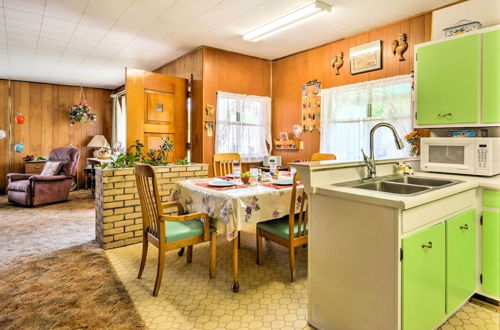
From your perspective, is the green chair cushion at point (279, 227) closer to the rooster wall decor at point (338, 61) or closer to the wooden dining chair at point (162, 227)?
the wooden dining chair at point (162, 227)

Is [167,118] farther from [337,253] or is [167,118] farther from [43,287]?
[337,253]

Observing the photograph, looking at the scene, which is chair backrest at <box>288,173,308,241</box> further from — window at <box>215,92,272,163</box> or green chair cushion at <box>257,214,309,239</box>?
window at <box>215,92,272,163</box>

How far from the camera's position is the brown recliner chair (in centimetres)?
520

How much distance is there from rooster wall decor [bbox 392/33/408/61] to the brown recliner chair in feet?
18.4

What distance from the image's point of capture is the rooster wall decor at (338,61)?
3.99 m

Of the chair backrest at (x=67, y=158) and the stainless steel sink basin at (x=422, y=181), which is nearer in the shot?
the stainless steel sink basin at (x=422, y=181)

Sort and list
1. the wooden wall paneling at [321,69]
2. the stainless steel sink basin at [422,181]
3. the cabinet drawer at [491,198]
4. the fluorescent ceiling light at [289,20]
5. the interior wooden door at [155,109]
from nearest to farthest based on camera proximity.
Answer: the cabinet drawer at [491,198], the stainless steel sink basin at [422,181], the fluorescent ceiling light at [289,20], the wooden wall paneling at [321,69], the interior wooden door at [155,109]

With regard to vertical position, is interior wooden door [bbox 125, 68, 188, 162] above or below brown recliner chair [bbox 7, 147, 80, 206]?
above

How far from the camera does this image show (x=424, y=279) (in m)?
1.60

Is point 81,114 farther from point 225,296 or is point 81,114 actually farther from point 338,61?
point 225,296

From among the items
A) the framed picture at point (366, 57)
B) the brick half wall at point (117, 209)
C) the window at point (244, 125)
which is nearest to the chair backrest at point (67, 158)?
the brick half wall at point (117, 209)

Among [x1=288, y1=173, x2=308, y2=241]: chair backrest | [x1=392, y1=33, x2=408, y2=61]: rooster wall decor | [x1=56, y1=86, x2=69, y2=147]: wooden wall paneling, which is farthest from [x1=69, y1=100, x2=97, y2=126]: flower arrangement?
[x1=392, y1=33, x2=408, y2=61]: rooster wall decor

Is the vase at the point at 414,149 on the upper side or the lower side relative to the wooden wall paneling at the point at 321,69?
lower

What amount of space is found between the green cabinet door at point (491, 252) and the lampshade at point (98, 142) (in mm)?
7555
